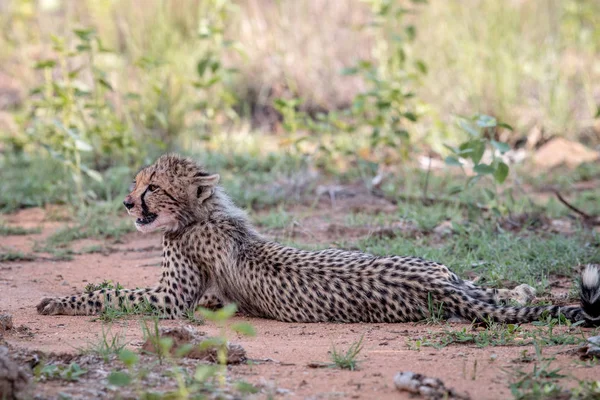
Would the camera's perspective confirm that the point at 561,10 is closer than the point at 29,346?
No

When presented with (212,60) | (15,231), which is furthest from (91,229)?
(212,60)

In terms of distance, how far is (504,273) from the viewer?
5398 mm

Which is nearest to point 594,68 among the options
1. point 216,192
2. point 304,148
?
point 304,148

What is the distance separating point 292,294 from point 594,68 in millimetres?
7721

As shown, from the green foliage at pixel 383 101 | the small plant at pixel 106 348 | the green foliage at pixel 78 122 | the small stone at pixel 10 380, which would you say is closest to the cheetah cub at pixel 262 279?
the small plant at pixel 106 348

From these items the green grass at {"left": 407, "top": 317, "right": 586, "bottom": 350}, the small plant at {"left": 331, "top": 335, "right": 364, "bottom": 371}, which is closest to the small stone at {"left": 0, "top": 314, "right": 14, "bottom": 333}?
the small plant at {"left": 331, "top": 335, "right": 364, "bottom": 371}

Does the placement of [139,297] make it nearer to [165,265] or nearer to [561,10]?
[165,265]

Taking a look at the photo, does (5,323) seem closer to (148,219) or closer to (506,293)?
(148,219)

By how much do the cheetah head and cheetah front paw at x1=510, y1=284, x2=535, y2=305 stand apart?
1.87 metres

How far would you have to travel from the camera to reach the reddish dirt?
332cm

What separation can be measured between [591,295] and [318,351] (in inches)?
52.6

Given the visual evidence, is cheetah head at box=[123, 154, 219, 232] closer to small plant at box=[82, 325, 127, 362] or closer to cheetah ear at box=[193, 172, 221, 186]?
cheetah ear at box=[193, 172, 221, 186]

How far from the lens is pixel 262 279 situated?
15.6 ft

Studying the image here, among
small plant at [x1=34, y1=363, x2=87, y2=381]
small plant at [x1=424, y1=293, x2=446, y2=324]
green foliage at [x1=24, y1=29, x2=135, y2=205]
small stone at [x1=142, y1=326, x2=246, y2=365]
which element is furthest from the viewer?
green foliage at [x1=24, y1=29, x2=135, y2=205]
